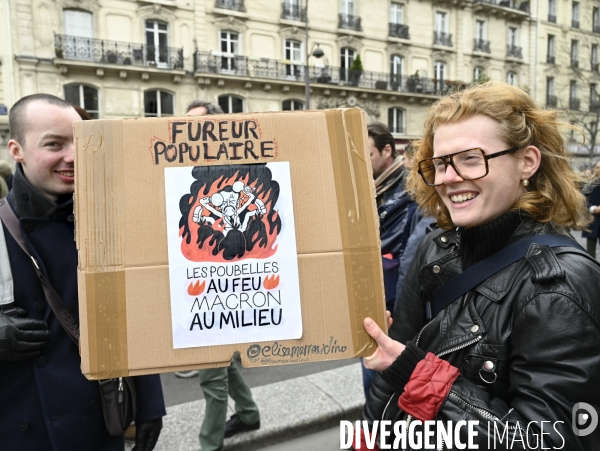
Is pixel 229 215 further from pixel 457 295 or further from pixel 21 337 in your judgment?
pixel 21 337

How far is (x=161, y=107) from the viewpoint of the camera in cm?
1936

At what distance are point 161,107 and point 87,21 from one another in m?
4.35

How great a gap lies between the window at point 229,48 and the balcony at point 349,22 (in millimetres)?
5840

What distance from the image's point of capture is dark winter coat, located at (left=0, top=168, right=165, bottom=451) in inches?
62.2

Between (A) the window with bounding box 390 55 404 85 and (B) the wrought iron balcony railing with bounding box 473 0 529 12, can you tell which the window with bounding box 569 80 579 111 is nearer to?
(B) the wrought iron balcony railing with bounding box 473 0 529 12

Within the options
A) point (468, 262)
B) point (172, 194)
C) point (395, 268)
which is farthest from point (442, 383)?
point (395, 268)

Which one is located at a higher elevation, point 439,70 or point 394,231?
point 439,70

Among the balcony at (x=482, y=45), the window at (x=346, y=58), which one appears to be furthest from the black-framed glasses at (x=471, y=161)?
the balcony at (x=482, y=45)

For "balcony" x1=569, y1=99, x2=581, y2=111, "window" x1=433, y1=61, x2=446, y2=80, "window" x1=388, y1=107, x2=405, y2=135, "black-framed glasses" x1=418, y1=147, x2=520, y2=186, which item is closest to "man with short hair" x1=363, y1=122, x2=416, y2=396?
"black-framed glasses" x1=418, y1=147, x2=520, y2=186

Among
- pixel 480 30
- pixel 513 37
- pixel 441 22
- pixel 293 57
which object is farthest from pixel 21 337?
pixel 513 37

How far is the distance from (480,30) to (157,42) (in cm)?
2024

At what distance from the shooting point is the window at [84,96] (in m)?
17.7

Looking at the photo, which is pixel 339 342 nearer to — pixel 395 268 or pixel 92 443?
pixel 92 443

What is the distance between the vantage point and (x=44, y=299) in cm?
162
